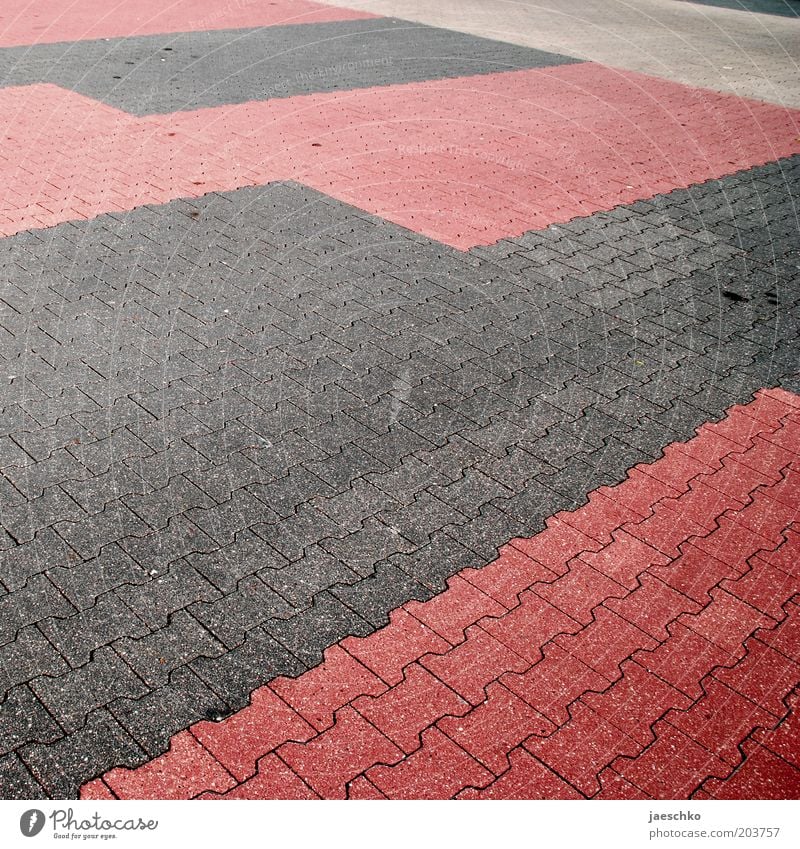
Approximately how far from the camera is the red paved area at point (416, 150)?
379 inches

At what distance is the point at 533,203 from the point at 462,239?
1369mm

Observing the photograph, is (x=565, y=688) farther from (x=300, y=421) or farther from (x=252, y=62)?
(x=252, y=62)

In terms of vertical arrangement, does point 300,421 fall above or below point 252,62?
below

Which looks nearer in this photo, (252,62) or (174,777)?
(174,777)

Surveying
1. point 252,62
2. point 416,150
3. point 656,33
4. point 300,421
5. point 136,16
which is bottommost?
point 300,421

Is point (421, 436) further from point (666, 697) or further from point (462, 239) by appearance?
point (462, 239)

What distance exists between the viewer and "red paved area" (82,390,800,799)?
3.74m

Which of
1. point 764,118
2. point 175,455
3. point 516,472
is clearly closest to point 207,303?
point 175,455

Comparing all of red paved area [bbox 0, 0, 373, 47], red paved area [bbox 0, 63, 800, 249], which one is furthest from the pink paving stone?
red paved area [bbox 0, 0, 373, 47]

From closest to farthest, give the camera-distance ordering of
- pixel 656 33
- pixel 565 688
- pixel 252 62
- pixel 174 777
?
pixel 174 777 < pixel 565 688 < pixel 252 62 < pixel 656 33
